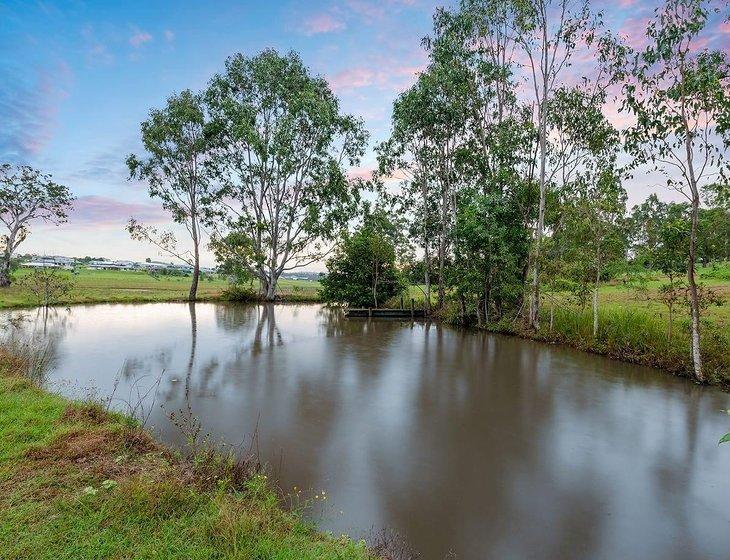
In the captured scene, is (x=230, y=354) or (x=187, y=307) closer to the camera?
(x=230, y=354)

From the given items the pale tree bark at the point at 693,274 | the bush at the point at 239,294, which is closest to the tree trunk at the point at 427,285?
the bush at the point at 239,294

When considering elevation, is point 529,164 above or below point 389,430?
above

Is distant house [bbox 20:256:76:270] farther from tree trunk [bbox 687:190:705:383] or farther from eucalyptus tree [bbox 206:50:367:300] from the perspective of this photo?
tree trunk [bbox 687:190:705:383]

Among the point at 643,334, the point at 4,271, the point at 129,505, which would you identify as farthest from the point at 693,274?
the point at 4,271

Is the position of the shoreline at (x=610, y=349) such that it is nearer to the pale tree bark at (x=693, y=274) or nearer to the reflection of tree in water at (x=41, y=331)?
the pale tree bark at (x=693, y=274)

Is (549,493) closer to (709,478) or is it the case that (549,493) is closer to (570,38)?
(709,478)

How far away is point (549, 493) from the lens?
3.79 metres

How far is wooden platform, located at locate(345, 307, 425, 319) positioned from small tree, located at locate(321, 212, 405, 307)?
0.95 m

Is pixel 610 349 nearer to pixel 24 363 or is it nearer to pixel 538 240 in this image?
pixel 538 240

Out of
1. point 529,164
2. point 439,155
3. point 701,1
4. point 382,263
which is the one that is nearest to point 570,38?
point 529,164

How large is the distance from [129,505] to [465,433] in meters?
3.86

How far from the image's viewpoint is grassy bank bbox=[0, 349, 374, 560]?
2387 millimetres

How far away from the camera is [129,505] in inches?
108

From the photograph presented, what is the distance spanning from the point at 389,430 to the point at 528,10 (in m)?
13.8
